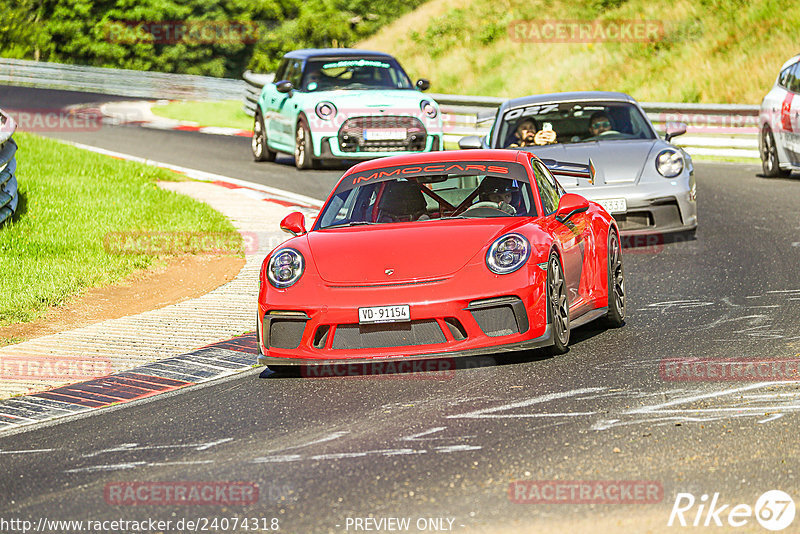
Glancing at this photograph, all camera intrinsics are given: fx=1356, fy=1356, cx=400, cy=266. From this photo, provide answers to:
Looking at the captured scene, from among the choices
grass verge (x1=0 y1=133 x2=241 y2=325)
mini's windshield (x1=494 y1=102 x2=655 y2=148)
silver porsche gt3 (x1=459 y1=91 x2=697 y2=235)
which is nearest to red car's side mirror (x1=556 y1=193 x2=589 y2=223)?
silver porsche gt3 (x1=459 y1=91 x2=697 y2=235)

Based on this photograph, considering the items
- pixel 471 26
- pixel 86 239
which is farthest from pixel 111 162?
pixel 471 26

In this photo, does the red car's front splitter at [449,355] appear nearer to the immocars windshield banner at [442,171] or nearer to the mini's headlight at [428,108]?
the immocars windshield banner at [442,171]

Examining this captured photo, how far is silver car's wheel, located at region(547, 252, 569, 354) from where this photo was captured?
25.3 ft

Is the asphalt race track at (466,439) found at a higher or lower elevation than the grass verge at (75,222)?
higher

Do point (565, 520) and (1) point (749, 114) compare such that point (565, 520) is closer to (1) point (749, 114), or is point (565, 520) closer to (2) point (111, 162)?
(2) point (111, 162)

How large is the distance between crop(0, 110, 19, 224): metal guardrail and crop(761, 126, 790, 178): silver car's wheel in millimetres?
10148

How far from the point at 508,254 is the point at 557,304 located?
1.44 ft

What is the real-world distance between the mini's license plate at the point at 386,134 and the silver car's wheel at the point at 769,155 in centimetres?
506

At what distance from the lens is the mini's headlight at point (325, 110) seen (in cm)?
1891

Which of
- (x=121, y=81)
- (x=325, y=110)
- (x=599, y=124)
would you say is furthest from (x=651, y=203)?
(x=121, y=81)

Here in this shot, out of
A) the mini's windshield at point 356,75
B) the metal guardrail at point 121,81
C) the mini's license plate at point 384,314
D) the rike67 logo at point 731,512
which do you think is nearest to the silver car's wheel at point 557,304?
the mini's license plate at point 384,314

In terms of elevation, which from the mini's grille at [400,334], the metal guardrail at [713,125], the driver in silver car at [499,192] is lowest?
the metal guardrail at [713,125]

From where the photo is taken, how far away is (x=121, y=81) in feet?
130

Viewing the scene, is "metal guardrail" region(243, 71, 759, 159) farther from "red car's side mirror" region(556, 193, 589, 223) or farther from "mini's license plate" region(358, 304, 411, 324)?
"mini's license plate" region(358, 304, 411, 324)
